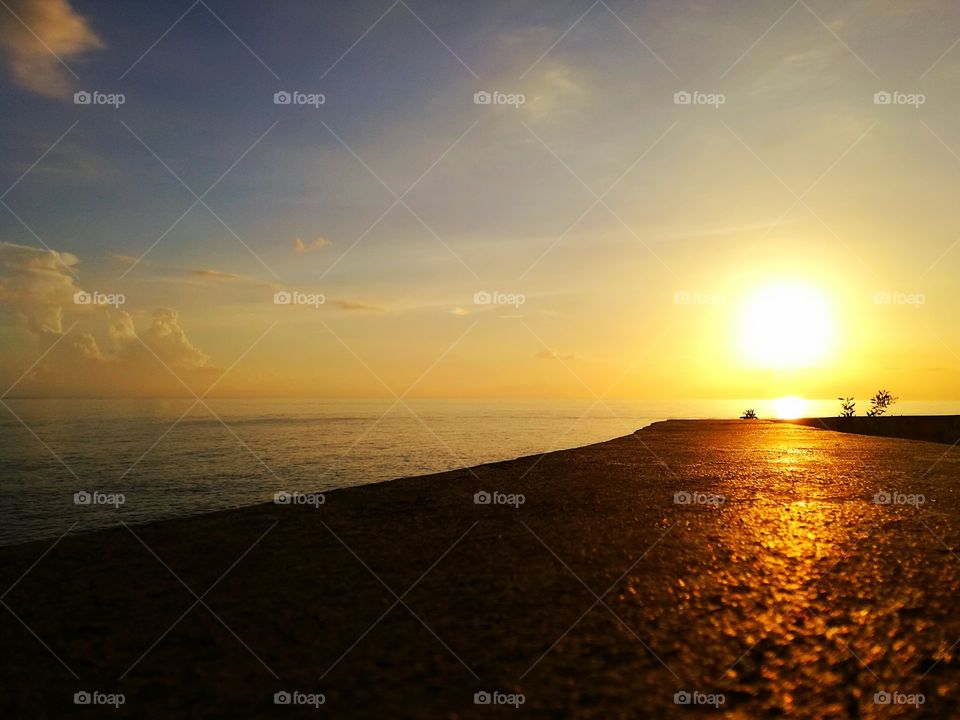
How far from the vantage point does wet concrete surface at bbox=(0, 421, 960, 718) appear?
5.98m

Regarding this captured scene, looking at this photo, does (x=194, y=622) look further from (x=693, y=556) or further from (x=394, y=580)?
(x=693, y=556)

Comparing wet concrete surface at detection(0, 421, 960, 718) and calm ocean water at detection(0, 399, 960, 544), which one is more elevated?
calm ocean water at detection(0, 399, 960, 544)

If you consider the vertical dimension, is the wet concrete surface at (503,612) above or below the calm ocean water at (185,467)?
below

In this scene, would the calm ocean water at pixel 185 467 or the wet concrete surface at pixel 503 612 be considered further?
the calm ocean water at pixel 185 467

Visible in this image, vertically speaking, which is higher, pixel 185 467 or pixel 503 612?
pixel 185 467

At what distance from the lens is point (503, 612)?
320 inches

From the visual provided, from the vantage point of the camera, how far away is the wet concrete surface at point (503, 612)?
19.6 feet

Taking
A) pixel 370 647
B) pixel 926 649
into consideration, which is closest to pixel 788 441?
pixel 926 649

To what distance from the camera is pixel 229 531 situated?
1345 centimetres

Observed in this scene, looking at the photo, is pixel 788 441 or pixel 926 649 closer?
pixel 926 649

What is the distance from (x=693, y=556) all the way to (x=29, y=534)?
1750 cm

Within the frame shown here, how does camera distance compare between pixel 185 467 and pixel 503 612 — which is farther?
pixel 185 467

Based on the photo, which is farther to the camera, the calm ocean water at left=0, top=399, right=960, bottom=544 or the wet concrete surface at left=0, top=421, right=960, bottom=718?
the calm ocean water at left=0, top=399, right=960, bottom=544

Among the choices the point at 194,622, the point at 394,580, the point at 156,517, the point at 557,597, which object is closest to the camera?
the point at 194,622
